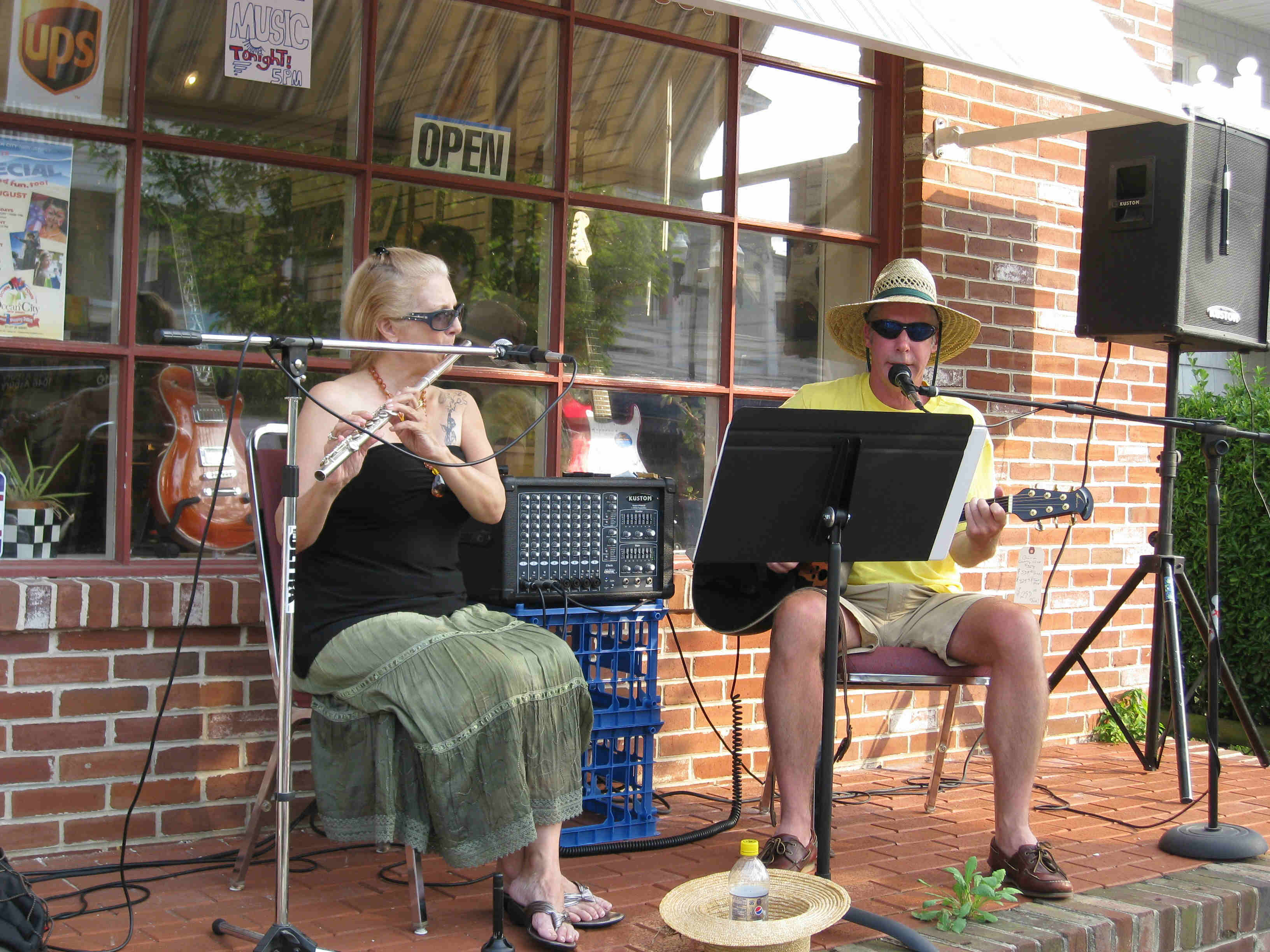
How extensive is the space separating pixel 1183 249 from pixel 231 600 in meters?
3.28

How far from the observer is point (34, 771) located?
127 inches

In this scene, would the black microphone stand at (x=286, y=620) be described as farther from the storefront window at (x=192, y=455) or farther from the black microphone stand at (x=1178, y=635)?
the black microphone stand at (x=1178, y=635)

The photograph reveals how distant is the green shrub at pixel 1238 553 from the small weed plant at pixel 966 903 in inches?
124

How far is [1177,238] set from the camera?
446 cm

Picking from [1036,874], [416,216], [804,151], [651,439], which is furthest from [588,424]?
[1036,874]

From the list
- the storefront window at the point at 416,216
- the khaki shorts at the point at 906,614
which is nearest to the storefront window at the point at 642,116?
the storefront window at the point at 416,216

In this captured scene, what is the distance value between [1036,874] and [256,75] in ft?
9.76

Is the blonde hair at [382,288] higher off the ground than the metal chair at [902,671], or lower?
higher

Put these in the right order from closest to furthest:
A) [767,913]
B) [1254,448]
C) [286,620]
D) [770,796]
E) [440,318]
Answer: [286,620] → [767,913] → [440,318] → [770,796] → [1254,448]

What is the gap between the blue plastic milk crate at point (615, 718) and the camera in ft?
11.5

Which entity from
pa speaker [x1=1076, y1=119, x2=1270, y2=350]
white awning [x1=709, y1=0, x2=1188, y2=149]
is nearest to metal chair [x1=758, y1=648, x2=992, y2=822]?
white awning [x1=709, y1=0, x2=1188, y2=149]

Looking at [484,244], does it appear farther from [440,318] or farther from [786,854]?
[786,854]

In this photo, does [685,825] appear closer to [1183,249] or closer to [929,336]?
[929,336]

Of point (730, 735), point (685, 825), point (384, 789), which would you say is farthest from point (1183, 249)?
point (384, 789)
